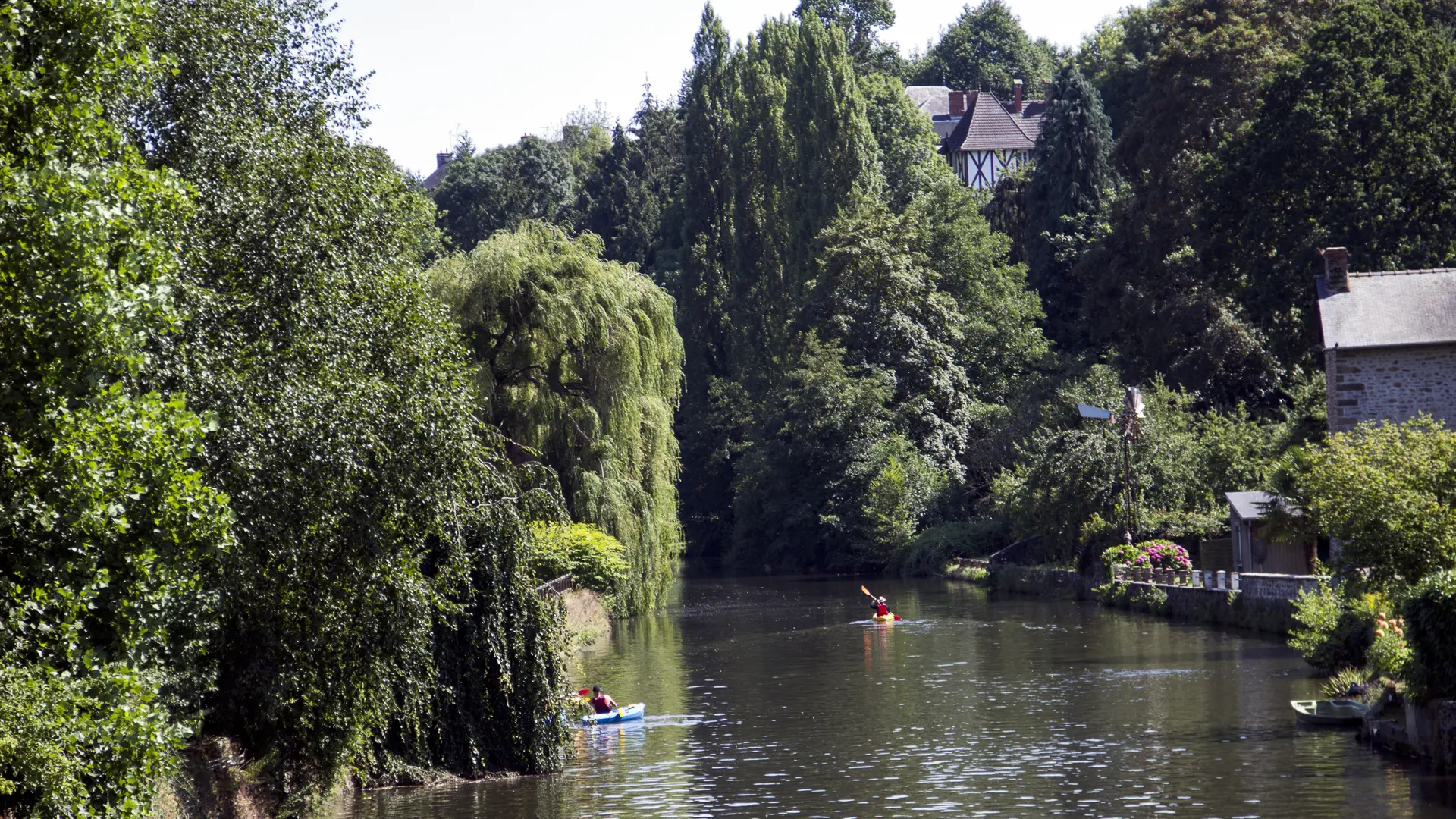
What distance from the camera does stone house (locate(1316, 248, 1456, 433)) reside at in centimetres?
3422

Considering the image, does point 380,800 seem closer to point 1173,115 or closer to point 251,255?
point 251,255

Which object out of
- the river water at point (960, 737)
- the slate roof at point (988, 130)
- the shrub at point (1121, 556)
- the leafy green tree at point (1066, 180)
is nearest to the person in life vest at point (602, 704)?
the river water at point (960, 737)

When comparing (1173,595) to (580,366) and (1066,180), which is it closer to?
(580,366)

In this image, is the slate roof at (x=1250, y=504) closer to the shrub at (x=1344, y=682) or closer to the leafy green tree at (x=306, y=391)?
the shrub at (x=1344, y=682)

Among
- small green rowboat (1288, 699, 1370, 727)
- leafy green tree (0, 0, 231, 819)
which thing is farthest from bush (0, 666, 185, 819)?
small green rowboat (1288, 699, 1370, 727)

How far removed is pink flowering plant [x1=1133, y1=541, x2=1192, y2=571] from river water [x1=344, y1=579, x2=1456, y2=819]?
536cm

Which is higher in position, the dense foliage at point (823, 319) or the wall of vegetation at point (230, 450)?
the dense foliage at point (823, 319)

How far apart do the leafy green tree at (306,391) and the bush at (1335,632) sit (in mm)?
14304

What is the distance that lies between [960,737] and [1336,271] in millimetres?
17871

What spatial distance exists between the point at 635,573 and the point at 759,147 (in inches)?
1435

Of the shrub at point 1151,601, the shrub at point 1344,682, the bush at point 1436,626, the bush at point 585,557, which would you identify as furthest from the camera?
the shrub at point 1151,601

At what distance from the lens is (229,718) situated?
17.4 m

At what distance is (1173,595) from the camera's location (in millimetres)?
39250

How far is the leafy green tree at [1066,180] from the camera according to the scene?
230 ft
